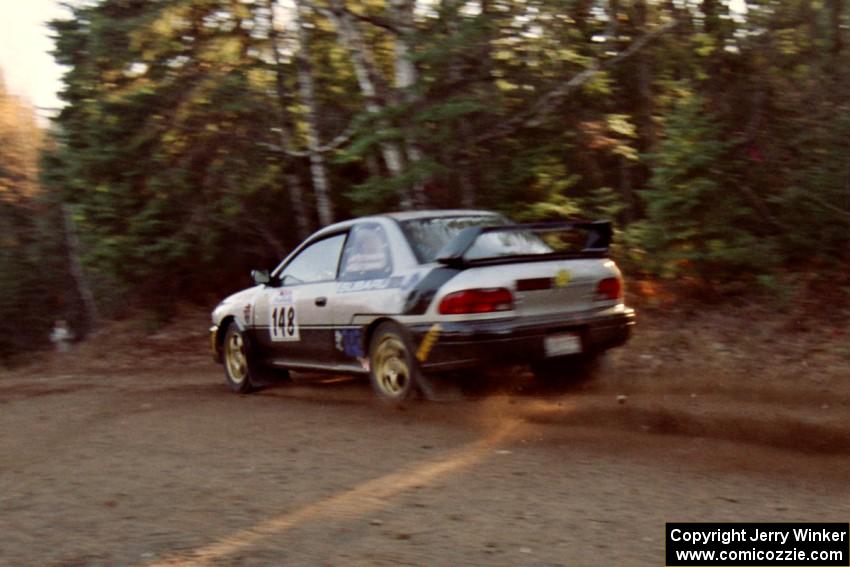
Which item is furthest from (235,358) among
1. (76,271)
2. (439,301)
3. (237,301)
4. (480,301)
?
(76,271)

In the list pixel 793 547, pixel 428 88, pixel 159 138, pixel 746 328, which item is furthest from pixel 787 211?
pixel 159 138

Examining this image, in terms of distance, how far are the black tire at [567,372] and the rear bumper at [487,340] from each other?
0.60m

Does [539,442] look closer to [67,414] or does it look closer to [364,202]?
[67,414]

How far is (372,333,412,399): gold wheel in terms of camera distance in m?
7.17

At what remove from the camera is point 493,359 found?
670 cm

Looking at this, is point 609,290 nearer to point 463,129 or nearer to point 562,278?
point 562,278

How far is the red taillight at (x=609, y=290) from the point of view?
730cm

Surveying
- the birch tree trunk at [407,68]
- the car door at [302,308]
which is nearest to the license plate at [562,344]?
the car door at [302,308]

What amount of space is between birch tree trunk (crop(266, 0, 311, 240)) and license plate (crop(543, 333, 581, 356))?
7.45m

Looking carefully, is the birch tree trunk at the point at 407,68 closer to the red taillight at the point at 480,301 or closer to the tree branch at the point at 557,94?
the tree branch at the point at 557,94

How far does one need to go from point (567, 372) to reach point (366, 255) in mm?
2066

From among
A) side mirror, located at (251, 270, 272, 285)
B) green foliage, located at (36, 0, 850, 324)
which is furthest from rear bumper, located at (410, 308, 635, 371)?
green foliage, located at (36, 0, 850, 324)

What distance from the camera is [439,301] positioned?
6.82m

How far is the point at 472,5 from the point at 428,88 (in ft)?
3.81
